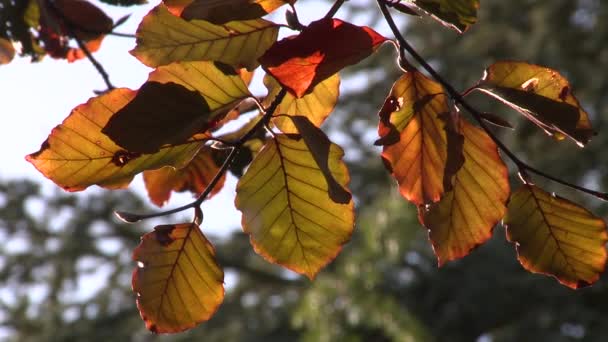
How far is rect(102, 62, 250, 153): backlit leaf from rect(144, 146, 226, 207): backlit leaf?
19 cm

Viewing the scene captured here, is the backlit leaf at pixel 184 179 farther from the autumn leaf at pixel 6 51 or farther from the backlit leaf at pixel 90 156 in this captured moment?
the autumn leaf at pixel 6 51

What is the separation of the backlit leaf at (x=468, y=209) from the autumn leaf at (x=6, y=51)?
2.18ft

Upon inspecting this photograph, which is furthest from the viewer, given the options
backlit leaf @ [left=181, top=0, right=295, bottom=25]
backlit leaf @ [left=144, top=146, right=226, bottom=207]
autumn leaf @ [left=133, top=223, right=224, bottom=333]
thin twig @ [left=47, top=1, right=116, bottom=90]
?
thin twig @ [left=47, top=1, right=116, bottom=90]

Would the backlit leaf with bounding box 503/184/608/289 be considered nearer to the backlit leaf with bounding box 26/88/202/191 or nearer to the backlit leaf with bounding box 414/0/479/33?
the backlit leaf with bounding box 414/0/479/33

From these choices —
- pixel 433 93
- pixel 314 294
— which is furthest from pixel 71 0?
pixel 314 294

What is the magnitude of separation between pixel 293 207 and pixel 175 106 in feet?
0.48

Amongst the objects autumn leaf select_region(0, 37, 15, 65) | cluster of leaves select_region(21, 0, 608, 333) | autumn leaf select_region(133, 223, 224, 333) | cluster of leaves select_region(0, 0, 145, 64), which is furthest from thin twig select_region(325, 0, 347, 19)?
autumn leaf select_region(0, 37, 15, 65)

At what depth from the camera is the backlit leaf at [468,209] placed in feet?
2.30

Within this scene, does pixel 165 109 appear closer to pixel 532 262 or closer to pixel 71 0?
pixel 532 262

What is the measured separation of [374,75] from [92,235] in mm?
3310

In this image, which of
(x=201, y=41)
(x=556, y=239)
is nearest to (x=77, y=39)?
(x=201, y=41)

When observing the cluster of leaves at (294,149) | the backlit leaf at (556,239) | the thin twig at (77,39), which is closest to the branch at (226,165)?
the cluster of leaves at (294,149)

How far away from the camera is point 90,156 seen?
656 millimetres

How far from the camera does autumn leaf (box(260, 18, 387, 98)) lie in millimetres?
594
